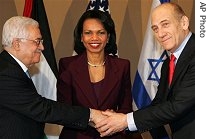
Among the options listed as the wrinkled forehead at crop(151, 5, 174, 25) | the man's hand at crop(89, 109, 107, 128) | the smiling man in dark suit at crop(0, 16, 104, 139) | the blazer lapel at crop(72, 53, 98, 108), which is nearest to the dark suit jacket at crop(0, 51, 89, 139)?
the smiling man in dark suit at crop(0, 16, 104, 139)

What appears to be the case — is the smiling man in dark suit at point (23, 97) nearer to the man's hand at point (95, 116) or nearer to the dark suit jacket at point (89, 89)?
the man's hand at point (95, 116)

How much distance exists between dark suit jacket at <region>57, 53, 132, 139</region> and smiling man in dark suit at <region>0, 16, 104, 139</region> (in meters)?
0.22

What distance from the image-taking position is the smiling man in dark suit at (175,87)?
211 centimetres

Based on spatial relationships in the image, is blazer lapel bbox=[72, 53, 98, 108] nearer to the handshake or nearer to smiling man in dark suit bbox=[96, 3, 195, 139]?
the handshake

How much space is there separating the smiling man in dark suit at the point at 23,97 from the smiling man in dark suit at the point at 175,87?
1.35ft

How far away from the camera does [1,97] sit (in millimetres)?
2125

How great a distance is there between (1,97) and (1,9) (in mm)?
2128

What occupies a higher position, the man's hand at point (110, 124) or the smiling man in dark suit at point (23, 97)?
the smiling man in dark suit at point (23, 97)

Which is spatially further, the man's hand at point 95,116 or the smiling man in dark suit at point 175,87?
the man's hand at point 95,116

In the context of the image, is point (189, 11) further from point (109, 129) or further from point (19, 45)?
point (19, 45)

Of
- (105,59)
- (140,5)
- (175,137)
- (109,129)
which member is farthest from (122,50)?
(175,137)

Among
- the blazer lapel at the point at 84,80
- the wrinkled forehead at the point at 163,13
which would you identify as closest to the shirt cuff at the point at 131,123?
the blazer lapel at the point at 84,80

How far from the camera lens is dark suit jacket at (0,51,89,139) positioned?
6.96 ft

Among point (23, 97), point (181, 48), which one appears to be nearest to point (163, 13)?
point (181, 48)
